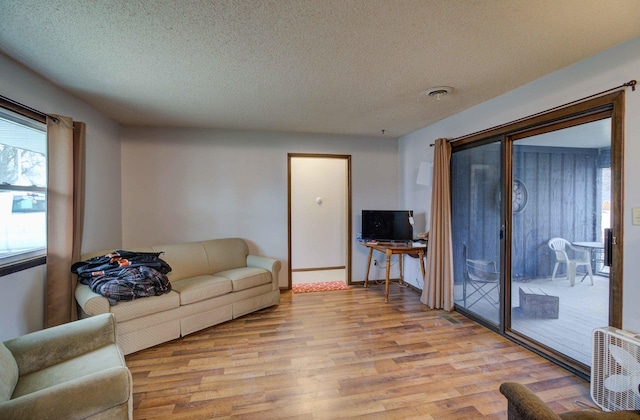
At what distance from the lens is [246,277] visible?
3.51m

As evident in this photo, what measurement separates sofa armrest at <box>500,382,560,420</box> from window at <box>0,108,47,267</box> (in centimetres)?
315

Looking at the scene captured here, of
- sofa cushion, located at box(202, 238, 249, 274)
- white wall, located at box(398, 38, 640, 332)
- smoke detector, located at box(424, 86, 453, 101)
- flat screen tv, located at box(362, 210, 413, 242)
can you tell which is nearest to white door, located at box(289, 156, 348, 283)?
flat screen tv, located at box(362, 210, 413, 242)

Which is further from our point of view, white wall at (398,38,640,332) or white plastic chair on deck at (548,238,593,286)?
white plastic chair on deck at (548,238,593,286)

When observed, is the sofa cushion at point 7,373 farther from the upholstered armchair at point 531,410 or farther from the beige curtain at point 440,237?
the beige curtain at point 440,237

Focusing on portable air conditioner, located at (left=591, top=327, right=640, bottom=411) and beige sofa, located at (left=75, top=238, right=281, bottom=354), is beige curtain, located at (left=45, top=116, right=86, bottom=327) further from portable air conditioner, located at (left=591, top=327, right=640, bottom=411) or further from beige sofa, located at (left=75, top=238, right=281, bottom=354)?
portable air conditioner, located at (left=591, top=327, right=640, bottom=411)

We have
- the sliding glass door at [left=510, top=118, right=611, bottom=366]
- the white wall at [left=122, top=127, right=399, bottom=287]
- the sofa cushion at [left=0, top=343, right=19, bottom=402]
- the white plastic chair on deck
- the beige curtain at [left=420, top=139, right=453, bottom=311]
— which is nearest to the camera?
the sofa cushion at [left=0, top=343, right=19, bottom=402]

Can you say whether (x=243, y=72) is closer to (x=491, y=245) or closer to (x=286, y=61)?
(x=286, y=61)

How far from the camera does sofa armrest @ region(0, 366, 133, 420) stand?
1145 mm

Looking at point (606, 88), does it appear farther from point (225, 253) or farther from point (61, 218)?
point (61, 218)

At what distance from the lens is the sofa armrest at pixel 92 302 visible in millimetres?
2424

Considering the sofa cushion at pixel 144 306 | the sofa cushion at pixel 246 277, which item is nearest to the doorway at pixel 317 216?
the sofa cushion at pixel 246 277

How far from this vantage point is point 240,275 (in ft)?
11.6

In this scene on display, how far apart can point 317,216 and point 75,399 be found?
15.6 ft

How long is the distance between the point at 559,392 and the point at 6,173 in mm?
4290
